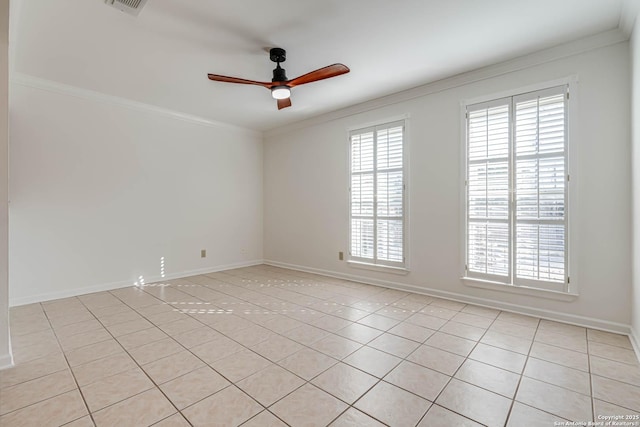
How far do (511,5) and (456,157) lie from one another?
1.59 m

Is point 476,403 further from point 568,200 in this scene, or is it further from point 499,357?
point 568,200

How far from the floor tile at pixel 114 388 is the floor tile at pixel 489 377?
81.5 inches

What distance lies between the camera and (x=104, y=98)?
4.03 metres

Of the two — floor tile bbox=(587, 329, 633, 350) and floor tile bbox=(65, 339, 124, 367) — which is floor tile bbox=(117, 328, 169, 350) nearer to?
floor tile bbox=(65, 339, 124, 367)

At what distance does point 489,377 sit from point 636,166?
6.74ft

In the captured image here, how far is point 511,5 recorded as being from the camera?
7.56 feet

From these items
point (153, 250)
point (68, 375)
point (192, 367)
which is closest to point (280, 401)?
point (192, 367)

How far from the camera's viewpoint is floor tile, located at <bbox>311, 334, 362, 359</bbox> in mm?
2340

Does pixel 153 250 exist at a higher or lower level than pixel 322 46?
lower

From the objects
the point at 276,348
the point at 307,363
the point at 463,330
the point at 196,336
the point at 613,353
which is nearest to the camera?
the point at 307,363

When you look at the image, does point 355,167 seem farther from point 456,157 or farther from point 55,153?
point 55,153

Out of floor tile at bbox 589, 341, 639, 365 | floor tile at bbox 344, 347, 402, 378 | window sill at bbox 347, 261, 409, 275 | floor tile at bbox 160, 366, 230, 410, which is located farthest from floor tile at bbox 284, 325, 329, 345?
floor tile at bbox 589, 341, 639, 365

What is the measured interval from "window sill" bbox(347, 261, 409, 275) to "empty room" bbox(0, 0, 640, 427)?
36 millimetres

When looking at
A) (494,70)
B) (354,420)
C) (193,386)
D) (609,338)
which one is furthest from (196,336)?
(494,70)
